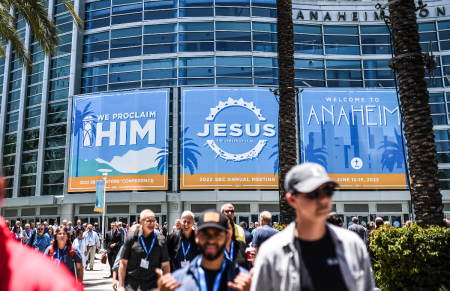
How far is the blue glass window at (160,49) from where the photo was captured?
108 ft

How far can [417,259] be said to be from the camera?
24.0 feet

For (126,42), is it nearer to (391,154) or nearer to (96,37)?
(96,37)

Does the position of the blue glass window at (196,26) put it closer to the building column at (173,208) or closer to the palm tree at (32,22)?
the building column at (173,208)

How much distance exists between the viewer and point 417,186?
25.7ft

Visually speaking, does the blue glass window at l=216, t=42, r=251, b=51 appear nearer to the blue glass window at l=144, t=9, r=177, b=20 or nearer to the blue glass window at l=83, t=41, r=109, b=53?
the blue glass window at l=144, t=9, r=177, b=20

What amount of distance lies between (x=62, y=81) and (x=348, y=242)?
36.2 meters

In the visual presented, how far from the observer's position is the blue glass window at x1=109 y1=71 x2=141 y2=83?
33.2 meters

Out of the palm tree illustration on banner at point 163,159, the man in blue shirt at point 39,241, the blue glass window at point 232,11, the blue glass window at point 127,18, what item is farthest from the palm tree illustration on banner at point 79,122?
the man in blue shirt at point 39,241

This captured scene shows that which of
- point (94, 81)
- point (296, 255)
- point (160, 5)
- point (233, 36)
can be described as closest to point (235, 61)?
point (233, 36)

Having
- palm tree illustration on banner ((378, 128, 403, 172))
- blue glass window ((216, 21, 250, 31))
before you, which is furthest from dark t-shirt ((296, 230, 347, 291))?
blue glass window ((216, 21, 250, 31))

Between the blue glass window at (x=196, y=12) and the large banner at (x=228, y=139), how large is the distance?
6744 millimetres

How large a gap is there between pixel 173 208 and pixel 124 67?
12500mm

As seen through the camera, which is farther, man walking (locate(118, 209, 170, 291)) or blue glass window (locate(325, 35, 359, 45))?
blue glass window (locate(325, 35, 359, 45))

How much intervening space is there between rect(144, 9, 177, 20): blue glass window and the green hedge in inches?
1169
